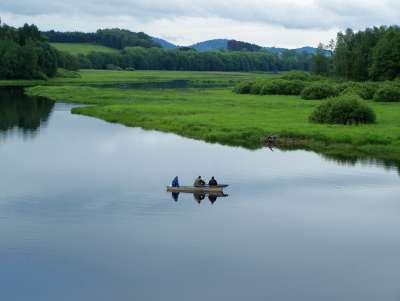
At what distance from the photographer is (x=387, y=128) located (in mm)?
75062

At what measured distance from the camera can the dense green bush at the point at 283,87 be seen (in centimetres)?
13462

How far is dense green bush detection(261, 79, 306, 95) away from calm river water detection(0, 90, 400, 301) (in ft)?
230

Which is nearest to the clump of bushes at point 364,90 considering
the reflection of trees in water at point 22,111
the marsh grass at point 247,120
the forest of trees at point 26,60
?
the marsh grass at point 247,120

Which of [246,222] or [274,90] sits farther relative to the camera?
[274,90]

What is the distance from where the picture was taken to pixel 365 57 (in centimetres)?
14900

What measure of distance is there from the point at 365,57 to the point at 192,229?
390ft

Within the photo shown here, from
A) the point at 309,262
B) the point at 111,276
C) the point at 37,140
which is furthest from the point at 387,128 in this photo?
the point at 111,276

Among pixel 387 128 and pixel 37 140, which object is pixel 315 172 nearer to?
pixel 387 128

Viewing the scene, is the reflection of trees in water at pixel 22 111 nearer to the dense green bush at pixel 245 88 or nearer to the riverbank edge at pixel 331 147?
the riverbank edge at pixel 331 147

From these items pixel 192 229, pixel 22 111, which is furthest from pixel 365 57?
pixel 192 229

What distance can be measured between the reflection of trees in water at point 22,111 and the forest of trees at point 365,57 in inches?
2628

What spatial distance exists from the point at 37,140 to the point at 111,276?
44771 mm

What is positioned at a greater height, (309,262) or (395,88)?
(395,88)

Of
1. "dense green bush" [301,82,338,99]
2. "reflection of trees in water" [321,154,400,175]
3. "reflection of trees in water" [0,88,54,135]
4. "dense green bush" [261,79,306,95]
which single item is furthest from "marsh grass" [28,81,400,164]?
"reflection of trees in water" [0,88,54,135]
